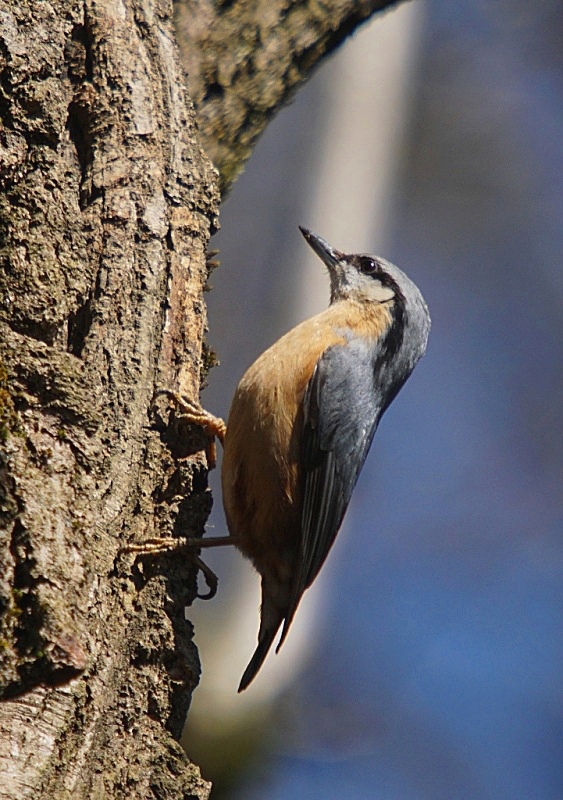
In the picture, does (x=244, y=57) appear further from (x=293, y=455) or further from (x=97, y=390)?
(x=97, y=390)

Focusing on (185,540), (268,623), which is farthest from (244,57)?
(268,623)

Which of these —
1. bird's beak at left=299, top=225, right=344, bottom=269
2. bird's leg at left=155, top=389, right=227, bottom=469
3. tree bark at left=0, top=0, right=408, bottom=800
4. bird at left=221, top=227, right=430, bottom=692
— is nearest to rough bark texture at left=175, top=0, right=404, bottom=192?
tree bark at left=0, top=0, right=408, bottom=800

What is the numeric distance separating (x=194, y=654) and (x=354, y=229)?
403cm

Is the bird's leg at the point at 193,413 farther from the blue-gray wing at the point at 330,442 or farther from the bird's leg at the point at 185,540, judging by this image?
the blue-gray wing at the point at 330,442

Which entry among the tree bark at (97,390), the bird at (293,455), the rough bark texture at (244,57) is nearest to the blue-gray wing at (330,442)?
the bird at (293,455)

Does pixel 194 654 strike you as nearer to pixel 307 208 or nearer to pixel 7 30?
pixel 7 30

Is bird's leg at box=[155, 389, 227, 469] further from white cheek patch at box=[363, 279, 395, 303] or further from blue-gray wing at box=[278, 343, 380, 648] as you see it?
white cheek patch at box=[363, 279, 395, 303]

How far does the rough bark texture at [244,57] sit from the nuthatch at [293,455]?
0.86 m

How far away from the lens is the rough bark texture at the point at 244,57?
3742 millimetres

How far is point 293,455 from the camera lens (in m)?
3.79

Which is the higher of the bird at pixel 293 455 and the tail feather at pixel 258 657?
the bird at pixel 293 455

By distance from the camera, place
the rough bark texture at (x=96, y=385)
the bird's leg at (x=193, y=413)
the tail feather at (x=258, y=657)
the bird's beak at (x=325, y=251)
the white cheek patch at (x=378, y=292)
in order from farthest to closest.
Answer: the bird's beak at (x=325, y=251), the white cheek patch at (x=378, y=292), the tail feather at (x=258, y=657), the bird's leg at (x=193, y=413), the rough bark texture at (x=96, y=385)

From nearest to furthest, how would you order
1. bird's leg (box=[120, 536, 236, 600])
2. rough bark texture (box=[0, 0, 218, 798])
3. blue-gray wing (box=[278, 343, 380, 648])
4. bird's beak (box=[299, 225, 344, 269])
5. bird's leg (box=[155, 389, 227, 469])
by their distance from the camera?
1. rough bark texture (box=[0, 0, 218, 798])
2. bird's leg (box=[120, 536, 236, 600])
3. bird's leg (box=[155, 389, 227, 469])
4. blue-gray wing (box=[278, 343, 380, 648])
5. bird's beak (box=[299, 225, 344, 269])

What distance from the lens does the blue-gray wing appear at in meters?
3.69
